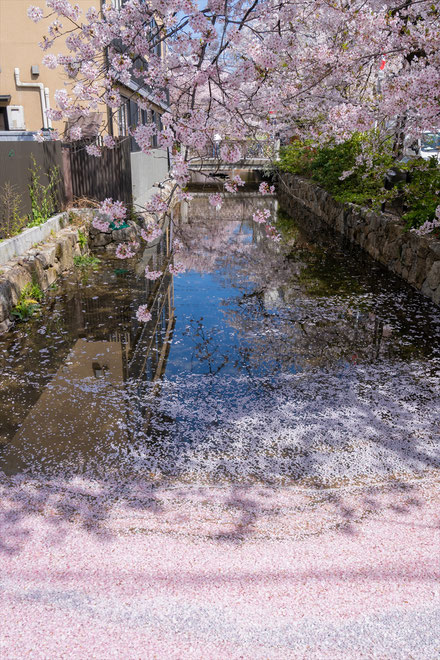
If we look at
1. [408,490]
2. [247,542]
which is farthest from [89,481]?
[408,490]

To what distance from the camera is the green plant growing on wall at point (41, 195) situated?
929cm

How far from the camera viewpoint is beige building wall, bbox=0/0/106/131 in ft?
48.3

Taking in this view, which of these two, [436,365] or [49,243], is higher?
[49,243]

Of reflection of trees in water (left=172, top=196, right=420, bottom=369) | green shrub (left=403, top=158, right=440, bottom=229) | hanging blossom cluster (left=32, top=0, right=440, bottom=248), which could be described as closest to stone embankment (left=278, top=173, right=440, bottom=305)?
green shrub (left=403, top=158, right=440, bottom=229)

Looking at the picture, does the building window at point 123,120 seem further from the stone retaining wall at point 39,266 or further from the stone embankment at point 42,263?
the stone retaining wall at point 39,266

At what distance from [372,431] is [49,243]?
6.78 meters

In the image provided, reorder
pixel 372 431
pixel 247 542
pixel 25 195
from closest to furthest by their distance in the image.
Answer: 1. pixel 247 542
2. pixel 372 431
3. pixel 25 195

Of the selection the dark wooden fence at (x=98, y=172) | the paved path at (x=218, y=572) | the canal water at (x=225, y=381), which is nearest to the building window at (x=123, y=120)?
the dark wooden fence at (x=98, y=172)

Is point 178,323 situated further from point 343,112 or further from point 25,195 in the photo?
point 343,112

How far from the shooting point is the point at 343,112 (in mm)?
12320

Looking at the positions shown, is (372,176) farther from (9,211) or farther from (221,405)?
(221,405)

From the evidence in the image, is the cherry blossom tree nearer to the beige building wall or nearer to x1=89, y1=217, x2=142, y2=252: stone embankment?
x1=89, y1=217, x2=142, y2=252: stone embankment

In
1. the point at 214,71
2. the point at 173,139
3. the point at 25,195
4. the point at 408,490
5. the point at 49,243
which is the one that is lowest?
the point at 408,490

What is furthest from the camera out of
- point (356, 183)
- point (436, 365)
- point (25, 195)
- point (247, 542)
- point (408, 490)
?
point (356, 183)
